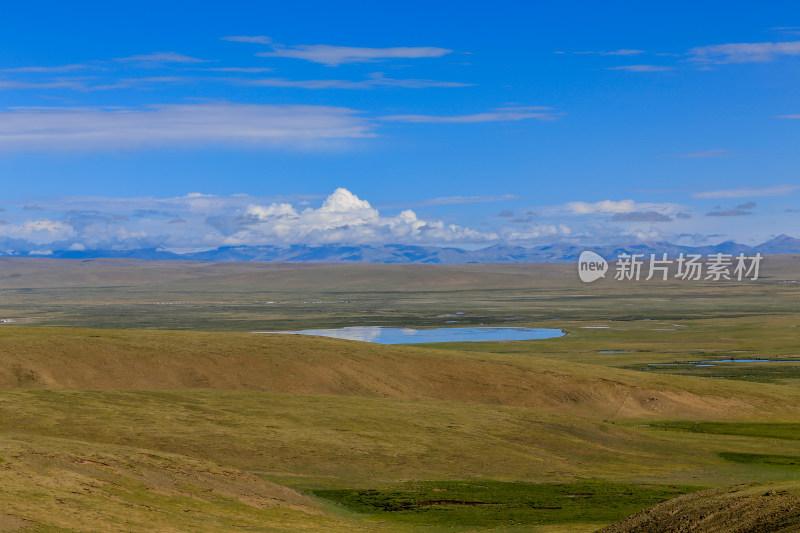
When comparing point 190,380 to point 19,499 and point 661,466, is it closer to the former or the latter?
point 661,466

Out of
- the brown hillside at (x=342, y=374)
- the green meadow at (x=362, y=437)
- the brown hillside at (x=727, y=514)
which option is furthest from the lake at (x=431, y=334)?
the brown hillside at (x=727, y=514)

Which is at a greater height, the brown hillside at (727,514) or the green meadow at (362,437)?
the brown hillside at (727,514)

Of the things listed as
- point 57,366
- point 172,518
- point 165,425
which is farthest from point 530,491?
point 57,366

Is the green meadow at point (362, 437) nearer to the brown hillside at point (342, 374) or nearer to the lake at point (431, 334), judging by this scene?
the brown hillside at point (342, 374)

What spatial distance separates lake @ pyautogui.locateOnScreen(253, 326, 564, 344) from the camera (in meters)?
149

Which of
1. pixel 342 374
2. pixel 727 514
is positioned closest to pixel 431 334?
pixel 342 374

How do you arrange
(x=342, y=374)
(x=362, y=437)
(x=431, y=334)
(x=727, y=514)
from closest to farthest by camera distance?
(x=727, y=514), (x=362, y=437), (x=342, y=374), (x=431, y=334)

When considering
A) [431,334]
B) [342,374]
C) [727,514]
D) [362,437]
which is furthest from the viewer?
[431,334]

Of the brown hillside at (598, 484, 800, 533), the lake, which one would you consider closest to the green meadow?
the brown hillside at (598, 484, 800, 533)

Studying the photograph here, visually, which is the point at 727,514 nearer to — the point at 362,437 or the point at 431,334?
the point at 362,437

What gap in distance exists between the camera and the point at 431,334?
526ft

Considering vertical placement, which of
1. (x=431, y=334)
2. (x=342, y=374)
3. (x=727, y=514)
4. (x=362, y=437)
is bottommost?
(x=362, y=437)

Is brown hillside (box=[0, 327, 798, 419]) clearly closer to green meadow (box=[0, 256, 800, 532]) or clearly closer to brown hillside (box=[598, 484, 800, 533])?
green meadow (box=[0, 256, 800, 532])

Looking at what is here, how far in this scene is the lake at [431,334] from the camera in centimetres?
14889
